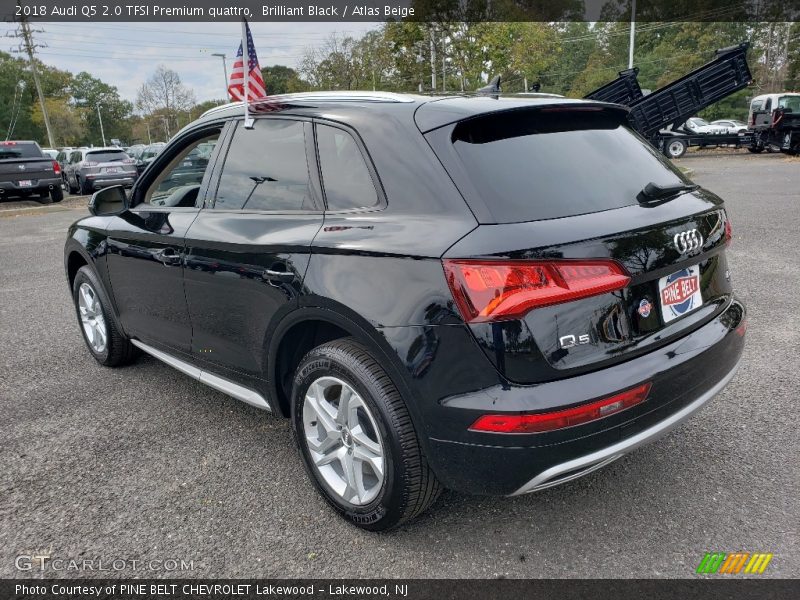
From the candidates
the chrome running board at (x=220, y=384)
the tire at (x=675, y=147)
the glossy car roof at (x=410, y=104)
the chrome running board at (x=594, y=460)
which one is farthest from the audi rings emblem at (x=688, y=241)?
the tire at (x=675, y=147)

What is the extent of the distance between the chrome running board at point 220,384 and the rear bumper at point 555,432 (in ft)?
3.68

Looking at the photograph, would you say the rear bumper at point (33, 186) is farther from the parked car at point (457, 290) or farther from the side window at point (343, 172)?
the side window at point (343, 172)

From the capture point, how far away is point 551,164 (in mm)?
2316

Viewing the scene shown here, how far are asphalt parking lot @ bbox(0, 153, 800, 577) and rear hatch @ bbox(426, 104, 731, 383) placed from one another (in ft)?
2.63

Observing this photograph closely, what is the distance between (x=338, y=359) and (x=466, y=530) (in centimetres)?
89

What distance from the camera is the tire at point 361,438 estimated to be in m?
2.21

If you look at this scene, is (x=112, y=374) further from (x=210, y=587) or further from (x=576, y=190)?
(x=576, y=190)

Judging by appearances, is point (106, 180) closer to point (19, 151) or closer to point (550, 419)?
point (19, 151)

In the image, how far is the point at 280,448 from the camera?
320cm

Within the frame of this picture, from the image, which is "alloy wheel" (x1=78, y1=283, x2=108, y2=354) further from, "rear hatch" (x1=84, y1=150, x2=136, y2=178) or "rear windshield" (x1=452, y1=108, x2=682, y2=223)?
"rear hatch" (x1=84, y1=150, x2=136, y2=178)

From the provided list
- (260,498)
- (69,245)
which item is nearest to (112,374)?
(69,245)

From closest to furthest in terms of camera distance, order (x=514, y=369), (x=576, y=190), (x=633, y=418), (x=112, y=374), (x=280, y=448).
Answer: (x=514, y=369) → (x=633, y=418) → (x=576, y=190) → (x=280, y=448) → (x=112, y=374)

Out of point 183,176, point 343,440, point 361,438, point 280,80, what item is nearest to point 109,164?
point 183,176

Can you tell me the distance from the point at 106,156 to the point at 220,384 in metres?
20.5
